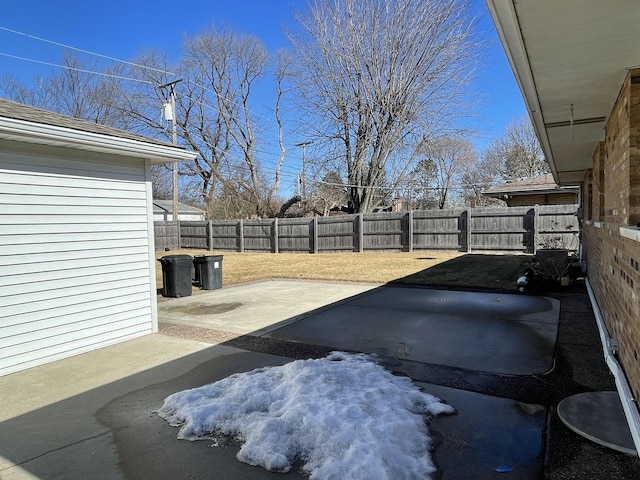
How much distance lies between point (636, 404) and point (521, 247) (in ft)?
46.2

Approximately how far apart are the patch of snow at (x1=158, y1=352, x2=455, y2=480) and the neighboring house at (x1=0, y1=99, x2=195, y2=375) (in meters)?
2.25

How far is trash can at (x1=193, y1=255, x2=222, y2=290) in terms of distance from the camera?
9.55 metres

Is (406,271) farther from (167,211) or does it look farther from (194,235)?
(167,211)

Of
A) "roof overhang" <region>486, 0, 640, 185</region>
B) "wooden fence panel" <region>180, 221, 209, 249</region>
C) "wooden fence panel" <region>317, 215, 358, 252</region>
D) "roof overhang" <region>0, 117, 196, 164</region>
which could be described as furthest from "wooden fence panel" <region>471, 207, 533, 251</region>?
"wooden fence panel" <region>180, 221, 209, 249</region>

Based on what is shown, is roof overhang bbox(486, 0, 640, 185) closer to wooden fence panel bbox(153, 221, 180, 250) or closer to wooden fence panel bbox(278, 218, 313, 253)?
wooden fence panel bbox(278, 218, 313, 253)

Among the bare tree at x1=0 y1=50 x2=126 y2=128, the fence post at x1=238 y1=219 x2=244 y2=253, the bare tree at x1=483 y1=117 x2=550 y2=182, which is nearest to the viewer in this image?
the fence post at x1=238 y1=219 x2=244 y2=253

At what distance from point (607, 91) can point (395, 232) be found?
47.3ft

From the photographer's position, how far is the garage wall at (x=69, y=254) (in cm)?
434

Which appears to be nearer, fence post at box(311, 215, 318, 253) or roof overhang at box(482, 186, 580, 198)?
roof overhang at box(482, 186, 580, 198)

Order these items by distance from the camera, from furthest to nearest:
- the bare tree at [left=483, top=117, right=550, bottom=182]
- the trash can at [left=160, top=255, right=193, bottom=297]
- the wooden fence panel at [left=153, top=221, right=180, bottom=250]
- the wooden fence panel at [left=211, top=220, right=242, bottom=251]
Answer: the bare tree at [left=483, top=117, right=550, bottom=182], the wooden fence panel at [left=153, top=221, right=180, bottom=250], the wooden fence panel at [left=211, top=220, right=242, bottom=251], the trash can at [left=160, top=255, right=193, bottom=297]

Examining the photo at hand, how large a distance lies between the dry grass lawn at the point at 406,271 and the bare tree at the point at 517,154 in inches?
899

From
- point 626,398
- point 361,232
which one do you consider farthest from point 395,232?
point 626,398

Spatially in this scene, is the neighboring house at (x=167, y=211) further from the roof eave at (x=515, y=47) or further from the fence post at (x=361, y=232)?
the roof eave at (x=515, y=47)

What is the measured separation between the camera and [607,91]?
3.65 meters
